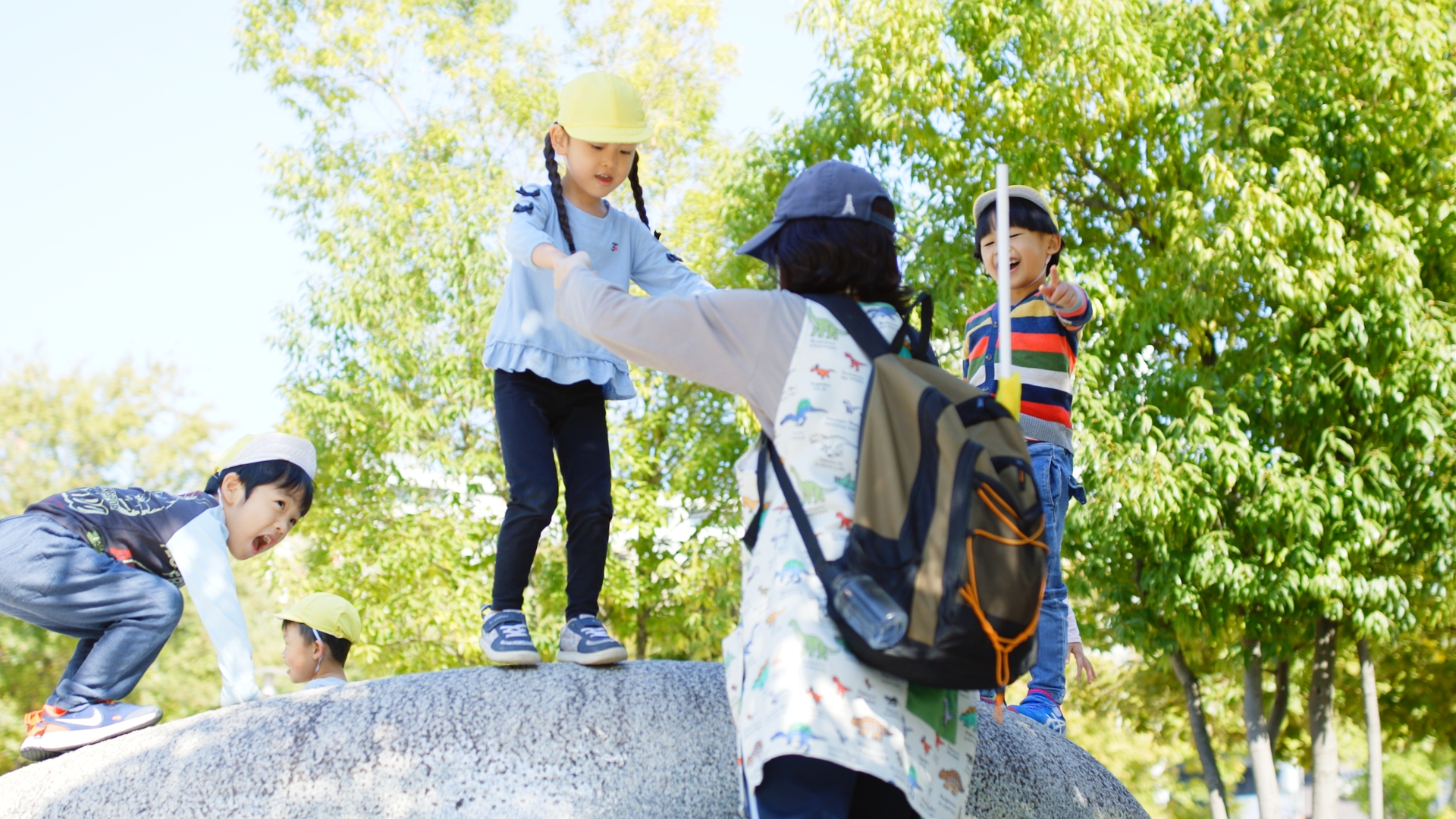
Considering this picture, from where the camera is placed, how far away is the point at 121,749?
3.65 m

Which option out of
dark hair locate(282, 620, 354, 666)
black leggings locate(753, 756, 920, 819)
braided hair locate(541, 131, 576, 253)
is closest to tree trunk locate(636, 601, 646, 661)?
dark hair locate(282, 620, 354, 666)

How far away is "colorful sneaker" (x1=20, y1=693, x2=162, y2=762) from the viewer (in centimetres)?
371

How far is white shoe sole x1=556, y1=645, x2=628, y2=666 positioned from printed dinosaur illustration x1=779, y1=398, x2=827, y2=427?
1.82 m

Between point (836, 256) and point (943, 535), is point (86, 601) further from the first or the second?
point (943, 535)

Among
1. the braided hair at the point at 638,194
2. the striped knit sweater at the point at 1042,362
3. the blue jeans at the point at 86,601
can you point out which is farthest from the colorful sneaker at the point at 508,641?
the striped knit sweater at the point at 1042,362

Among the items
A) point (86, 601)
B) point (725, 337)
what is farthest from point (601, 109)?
point (86, 601)

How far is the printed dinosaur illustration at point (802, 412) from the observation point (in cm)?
221

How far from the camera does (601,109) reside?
358cm

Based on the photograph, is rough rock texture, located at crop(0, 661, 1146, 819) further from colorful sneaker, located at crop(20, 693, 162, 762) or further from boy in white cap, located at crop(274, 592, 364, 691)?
boy in white cap, located at crop(274, 592, 364, 691)

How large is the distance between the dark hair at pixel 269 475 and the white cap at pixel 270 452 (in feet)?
0.05

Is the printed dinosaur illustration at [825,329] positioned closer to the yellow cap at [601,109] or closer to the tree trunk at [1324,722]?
the yellow cap at [601,109]

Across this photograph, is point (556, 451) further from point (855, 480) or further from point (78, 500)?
point (855, 480)

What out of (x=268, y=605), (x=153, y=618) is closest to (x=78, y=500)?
(x=153, y=618)

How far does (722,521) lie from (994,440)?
40.4 feet
